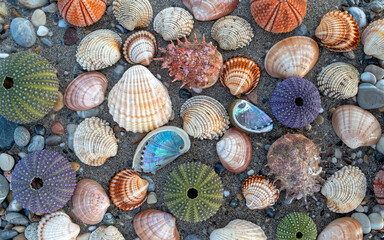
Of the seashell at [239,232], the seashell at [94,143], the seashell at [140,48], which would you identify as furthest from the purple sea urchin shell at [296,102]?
the seashell at [94,143]

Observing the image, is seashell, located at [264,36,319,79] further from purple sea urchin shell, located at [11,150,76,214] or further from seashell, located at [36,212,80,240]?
seashell, located at [36,212,80,240]

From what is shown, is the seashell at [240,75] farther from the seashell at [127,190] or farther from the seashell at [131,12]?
the seashell at [127,190]

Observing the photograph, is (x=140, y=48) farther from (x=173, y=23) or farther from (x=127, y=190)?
(x=127, y=190)

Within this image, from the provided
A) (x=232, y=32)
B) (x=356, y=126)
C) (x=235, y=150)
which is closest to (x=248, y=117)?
(x=235, y=150)

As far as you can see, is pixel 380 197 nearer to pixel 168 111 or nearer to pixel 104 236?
pixel 168 111

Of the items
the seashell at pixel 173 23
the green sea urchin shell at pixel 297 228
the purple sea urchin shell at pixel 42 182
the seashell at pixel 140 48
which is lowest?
the green sea urchin shell at pixel 297 228
